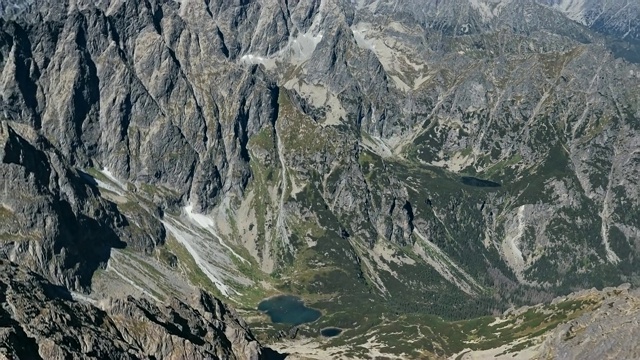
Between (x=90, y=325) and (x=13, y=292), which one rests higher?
(x=13, y=292)

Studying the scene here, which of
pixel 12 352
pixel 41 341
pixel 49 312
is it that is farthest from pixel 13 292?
pixel 12 352

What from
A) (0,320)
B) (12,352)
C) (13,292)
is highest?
(13,292)

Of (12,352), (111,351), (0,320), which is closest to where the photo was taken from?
(12,352)

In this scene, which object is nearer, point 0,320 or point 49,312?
point 0,320

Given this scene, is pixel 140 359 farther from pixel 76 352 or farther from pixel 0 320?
pixel 0 320

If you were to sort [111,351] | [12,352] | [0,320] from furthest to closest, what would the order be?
[111,351]
[0,320]
[12,352]

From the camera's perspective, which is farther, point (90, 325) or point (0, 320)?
point (90, 325)

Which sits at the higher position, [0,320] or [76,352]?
[0,320]

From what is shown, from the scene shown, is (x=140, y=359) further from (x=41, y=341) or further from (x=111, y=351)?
(x=41, y=341)

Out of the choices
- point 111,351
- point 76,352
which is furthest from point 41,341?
point 111,351
